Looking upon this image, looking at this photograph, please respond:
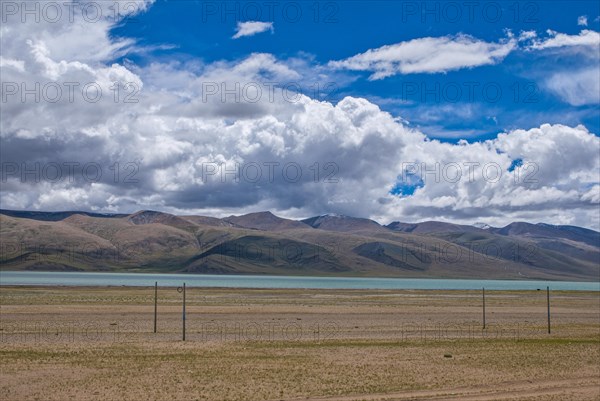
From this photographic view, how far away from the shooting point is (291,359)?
34469 millimetres

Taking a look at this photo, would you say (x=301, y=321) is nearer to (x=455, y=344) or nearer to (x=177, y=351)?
(x=455, y=344)

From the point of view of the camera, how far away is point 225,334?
47094 millimetres

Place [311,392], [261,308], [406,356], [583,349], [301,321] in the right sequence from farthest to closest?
[261,308] → [301,321] → [583,349] → [406,356] → [311,392]

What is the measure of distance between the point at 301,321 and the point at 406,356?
24531 mm

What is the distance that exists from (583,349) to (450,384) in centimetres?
1697

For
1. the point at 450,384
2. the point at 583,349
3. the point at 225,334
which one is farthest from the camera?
the point at 225,334

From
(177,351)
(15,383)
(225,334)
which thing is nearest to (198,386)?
(15,383)

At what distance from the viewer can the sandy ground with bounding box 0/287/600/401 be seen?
26234 millimetres

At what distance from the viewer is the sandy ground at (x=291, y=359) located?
26.2 meters

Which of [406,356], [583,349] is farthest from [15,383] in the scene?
[583,349]

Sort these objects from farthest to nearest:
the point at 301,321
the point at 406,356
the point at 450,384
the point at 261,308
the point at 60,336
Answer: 1. the point at 261,308
2. the point at 301,321
3. the point at 60,336
4. the point at 406,356
5. the point at 450,384

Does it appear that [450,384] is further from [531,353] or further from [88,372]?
[88,372]

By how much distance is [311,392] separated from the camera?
25.9 metres

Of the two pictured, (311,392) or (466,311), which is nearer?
(311,392)
